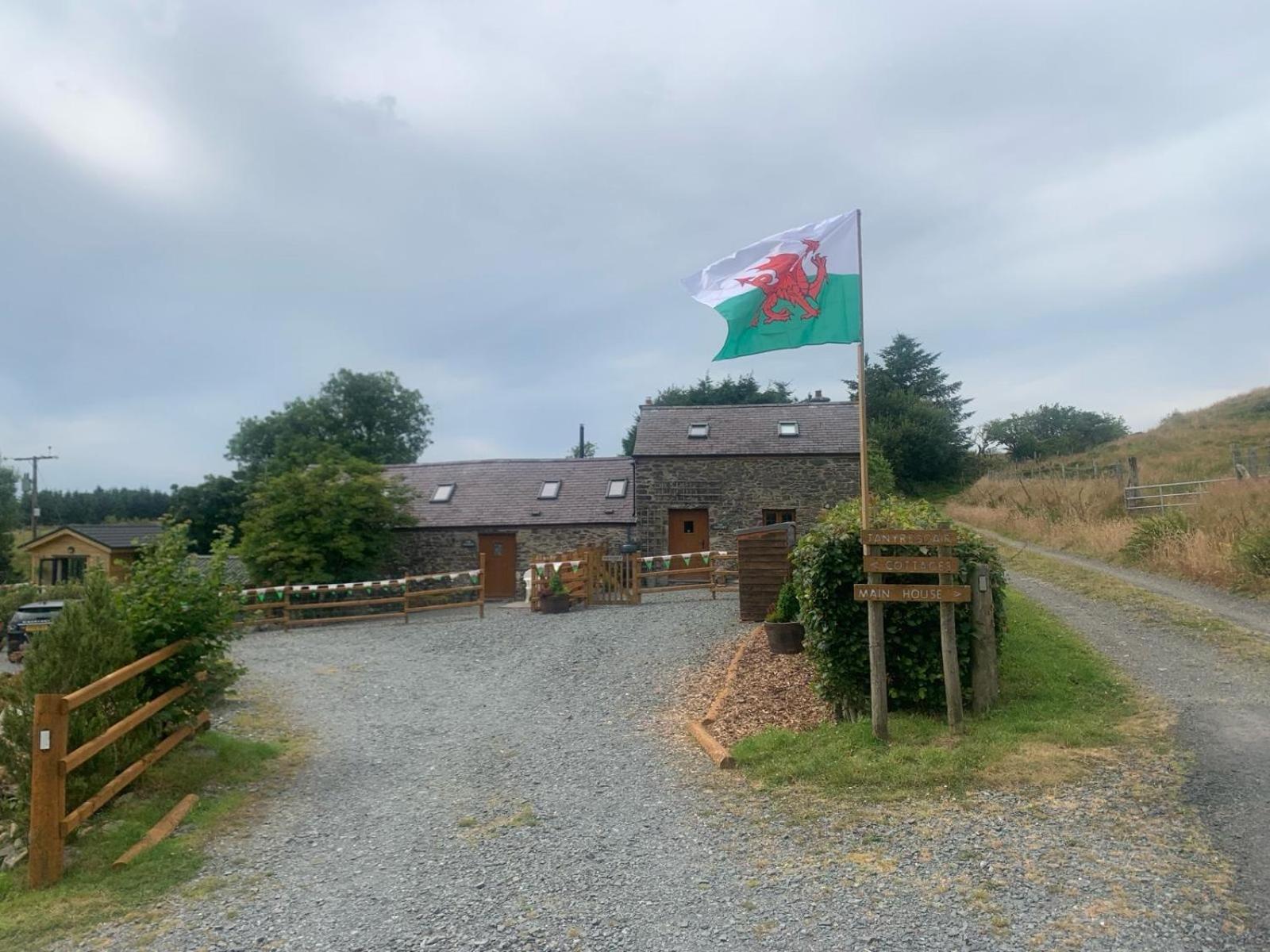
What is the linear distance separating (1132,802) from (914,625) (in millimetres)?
2266

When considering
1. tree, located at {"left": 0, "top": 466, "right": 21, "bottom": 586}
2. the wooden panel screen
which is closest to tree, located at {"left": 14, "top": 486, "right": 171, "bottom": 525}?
tree, located at {"left": 0, "top": 466, "right": 21, "bottom": 586}

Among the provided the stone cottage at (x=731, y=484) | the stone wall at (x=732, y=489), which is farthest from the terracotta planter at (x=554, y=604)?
the stone cottage at (x=731, y=484)

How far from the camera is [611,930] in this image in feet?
14.2

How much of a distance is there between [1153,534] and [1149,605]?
16.5 feet

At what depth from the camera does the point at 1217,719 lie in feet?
23.1

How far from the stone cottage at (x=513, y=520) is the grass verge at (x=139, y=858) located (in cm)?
1768

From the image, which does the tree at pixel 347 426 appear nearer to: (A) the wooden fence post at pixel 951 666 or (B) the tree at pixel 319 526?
(B) the tree at pixel 319 526

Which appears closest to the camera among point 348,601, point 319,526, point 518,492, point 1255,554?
point 1255,554

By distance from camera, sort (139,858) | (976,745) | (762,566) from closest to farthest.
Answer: (139,858)
(976,745)
(762,566)

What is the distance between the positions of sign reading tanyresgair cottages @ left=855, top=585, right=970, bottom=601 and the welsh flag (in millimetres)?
2017

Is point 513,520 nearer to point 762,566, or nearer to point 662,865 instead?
point 762,566

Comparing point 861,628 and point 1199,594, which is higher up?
point 861,628

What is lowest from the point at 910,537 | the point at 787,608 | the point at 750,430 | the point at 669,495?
the point at 787,608

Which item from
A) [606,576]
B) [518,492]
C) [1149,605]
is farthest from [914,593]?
[518,492]
